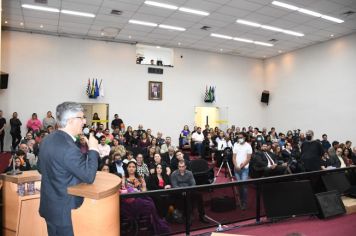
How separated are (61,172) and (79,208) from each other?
30 centimetres


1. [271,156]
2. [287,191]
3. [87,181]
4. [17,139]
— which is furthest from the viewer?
[17,139]

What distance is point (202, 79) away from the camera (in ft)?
51.3

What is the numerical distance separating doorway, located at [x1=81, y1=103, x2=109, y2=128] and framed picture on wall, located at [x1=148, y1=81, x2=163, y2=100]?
2.32m

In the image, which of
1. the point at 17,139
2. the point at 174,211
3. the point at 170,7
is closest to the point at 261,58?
the point at 170,7

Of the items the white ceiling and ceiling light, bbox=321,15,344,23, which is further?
ceiling light, bbox=321,15,344,23

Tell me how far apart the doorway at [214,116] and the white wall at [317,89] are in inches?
124

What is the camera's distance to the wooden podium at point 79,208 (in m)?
1.92

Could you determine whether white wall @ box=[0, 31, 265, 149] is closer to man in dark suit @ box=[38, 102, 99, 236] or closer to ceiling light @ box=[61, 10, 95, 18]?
ceiling light @ box=[61, 10, 95, 18]

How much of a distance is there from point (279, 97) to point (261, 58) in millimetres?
2874

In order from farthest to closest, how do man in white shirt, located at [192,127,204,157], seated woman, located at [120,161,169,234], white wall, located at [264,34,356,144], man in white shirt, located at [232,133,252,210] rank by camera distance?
white wall, located at [264,34,356,144]
man in white shirt, located at [192,127,204,157]
man in white shirt, located at [232,133,252,210]
seated woman, located at [120,161,169,234]

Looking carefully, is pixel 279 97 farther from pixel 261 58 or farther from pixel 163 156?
pixel 163 156

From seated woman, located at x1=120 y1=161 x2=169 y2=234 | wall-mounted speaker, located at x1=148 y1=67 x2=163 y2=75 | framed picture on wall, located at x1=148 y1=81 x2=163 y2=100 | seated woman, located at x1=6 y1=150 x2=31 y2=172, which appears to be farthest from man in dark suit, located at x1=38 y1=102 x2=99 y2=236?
wall-mounted speaker, located at x1=148 y1=67 x2=163 y2=75

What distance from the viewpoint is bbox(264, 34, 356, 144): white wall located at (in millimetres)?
12992

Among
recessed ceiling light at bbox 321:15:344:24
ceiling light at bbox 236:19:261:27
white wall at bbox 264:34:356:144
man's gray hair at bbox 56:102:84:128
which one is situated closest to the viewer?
man's gray hair at bbox 56:102:84:128
